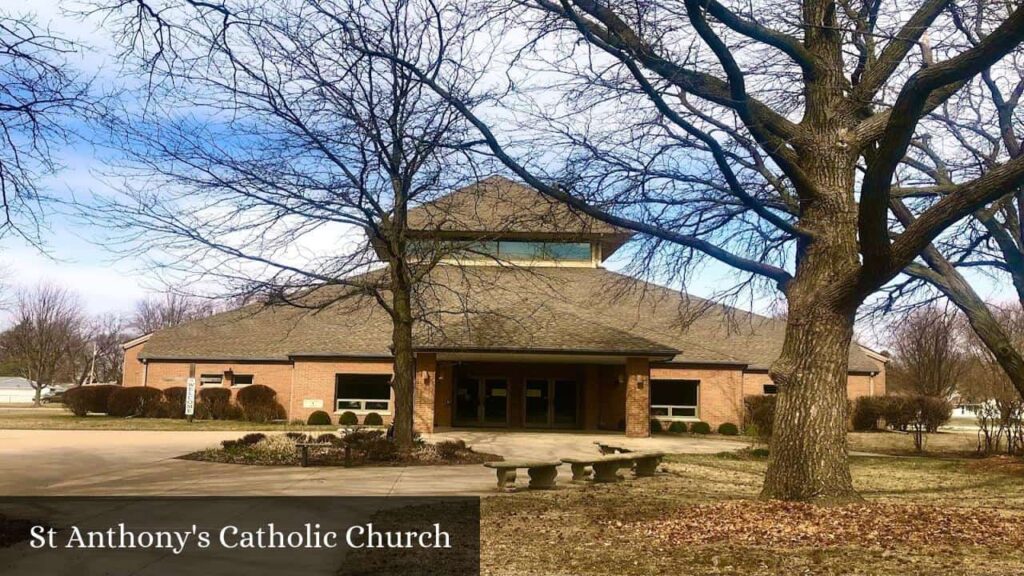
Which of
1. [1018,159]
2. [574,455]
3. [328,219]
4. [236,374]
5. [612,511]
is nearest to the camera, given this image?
[1018,159]

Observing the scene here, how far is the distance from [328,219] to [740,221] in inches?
313

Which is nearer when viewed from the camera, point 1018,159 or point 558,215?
point 1018,159

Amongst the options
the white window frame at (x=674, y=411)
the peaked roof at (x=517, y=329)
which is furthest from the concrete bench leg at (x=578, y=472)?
the white window frame at (x=674, y=411)

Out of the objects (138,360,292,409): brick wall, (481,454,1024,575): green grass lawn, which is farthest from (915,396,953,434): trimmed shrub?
(138,360,292,409): brick wall

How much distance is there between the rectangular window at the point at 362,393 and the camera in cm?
3331

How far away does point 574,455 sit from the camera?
65.4 ft

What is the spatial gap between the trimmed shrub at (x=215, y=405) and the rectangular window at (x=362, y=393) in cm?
478

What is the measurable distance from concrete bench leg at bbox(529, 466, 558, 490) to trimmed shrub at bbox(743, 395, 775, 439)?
13.2m

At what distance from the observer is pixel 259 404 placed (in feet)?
112

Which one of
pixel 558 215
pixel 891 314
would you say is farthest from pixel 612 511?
pixel 891 314

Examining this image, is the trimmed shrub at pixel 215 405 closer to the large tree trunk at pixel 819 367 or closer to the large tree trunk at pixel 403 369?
the large tree trunk at pixel 403 369

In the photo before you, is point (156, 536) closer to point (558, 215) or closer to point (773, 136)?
point (558, 215)

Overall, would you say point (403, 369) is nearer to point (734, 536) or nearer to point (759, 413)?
point (734, 536)

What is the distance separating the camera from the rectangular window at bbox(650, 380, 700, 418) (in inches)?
1300
